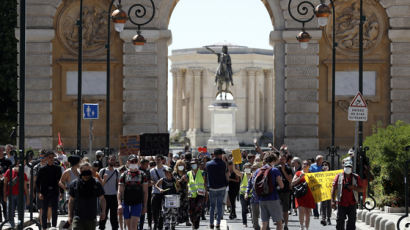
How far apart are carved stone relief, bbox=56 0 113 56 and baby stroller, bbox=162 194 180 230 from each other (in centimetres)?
1486

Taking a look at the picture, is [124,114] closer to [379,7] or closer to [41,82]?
[41,82]

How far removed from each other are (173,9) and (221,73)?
2382 centimetres

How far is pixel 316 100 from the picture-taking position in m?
32.8

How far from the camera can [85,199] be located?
14.6 m

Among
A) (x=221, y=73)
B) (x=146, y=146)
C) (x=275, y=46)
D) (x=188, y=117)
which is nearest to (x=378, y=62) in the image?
(x=275, y=46)

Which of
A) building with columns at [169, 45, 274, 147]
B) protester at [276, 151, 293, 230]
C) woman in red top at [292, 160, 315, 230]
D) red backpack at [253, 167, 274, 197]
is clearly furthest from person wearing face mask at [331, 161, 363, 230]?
building with columns at [169, 45, 274, 147]

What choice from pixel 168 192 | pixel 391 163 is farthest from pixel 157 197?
pixel 391 163

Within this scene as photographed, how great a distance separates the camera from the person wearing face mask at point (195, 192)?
774 inches

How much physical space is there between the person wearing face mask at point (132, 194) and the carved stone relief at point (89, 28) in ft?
54.6

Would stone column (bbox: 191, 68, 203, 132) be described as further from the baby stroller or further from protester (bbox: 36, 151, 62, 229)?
protester (bbox: 36, 151, 62, 229)

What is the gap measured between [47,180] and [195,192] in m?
3.58

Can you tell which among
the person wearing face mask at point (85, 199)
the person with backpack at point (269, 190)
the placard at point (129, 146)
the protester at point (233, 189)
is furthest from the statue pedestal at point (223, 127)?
the person wearing face mask at point (85, 199)

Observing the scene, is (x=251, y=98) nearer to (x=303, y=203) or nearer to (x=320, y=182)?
(x=320, y=182)

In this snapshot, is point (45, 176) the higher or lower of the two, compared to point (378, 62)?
lower
